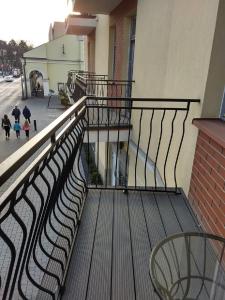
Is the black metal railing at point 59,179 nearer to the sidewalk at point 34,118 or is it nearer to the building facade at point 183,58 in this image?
the building facade at point 183,58

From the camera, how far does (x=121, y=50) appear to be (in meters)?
6.68

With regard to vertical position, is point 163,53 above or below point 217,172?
above

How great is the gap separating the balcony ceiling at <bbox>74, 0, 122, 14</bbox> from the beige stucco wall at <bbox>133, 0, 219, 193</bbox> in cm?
194

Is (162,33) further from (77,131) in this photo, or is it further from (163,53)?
(77,131)

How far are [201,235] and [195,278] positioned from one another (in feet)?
0.80

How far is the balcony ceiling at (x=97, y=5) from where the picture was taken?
6577 mm

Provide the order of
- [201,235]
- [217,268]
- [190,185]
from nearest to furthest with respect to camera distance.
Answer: [201,235], [217,268], [190,185]

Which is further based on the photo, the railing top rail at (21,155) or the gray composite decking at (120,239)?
the gray composite decking at (120,239)

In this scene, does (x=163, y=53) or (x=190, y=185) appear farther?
(x=163, y=53)

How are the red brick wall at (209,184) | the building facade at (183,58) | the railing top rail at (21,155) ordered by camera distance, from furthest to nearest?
the building facade at (183,58) → the red brick wall at (209,184) → the railing top rail at (21,155)

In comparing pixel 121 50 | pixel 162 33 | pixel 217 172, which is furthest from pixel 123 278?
pixel 121 50

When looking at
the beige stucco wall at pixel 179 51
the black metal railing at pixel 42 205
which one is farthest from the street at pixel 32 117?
the black metal railing at pixel 42 205

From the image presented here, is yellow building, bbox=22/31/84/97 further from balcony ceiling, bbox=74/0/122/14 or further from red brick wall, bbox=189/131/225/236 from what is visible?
red brick wall, bbox=189/131/225/236

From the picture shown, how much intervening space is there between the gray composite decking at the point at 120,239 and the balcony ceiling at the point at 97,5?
A: 5590 millimetres
